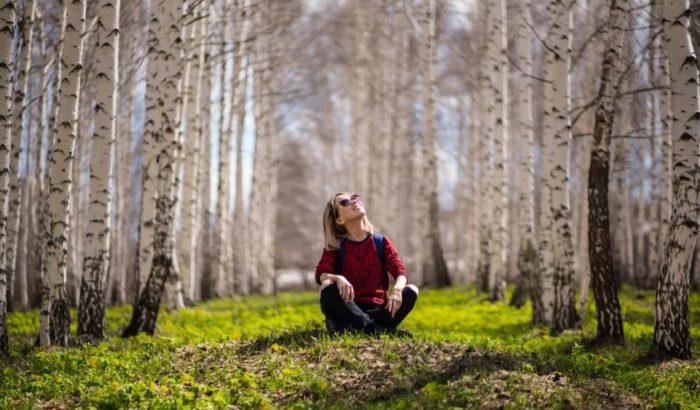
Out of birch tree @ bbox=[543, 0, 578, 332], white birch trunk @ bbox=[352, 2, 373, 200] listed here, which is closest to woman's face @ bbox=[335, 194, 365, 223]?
birch tree @ bbox=[543, 0, 578, 332]

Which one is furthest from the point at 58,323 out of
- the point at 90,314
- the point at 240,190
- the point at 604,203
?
the point at 240,190

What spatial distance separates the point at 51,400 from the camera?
568cm

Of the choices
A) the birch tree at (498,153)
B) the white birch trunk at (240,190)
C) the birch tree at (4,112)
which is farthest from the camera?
the white birch trunk at (240,190)

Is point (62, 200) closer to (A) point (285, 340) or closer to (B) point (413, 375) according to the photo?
(A) point (285, 340)

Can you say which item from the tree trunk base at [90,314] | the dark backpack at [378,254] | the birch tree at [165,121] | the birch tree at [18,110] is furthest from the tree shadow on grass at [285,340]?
the birch tree at [18,110]

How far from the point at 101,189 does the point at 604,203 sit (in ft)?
20.3

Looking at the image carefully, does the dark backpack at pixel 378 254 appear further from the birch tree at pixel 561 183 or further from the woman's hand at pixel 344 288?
the birch tree at pixel 561 183

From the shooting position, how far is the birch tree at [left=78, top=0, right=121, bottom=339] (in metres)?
8.16

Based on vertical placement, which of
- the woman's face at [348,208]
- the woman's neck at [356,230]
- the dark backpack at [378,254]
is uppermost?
the woman's face at [348,208]

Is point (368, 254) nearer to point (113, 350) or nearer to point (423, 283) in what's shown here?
point (113, 350)

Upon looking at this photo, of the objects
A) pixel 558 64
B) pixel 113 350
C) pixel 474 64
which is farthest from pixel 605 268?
pixel 474 64

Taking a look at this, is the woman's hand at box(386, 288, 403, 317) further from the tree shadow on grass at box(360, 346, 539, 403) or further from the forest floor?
the tree shadow on grass at box(360, 346, 539, 403)

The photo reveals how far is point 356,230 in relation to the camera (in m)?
6.94

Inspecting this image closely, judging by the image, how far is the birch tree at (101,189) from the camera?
8164mm
